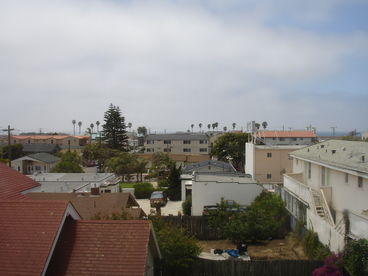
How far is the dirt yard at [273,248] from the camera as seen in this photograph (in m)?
20.0

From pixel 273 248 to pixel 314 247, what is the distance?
12.6ft

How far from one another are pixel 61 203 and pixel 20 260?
1.96 m

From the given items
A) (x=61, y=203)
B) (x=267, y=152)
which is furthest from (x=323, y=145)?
(x=61, y=203)

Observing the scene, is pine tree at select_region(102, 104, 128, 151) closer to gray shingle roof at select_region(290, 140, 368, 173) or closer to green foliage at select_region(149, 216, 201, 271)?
gray shingle roof at select_region(290, 140, 368, 173)

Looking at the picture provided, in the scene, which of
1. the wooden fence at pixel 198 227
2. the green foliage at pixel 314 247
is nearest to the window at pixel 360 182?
the green foliage at pixel 314 247

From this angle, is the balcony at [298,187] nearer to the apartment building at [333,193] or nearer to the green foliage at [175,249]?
the apartment building at [333,193]

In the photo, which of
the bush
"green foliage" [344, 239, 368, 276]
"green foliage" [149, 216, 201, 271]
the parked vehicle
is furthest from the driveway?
"green foliage" [344, 239, 368, 276]

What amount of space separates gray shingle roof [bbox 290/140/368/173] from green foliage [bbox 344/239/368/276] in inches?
148

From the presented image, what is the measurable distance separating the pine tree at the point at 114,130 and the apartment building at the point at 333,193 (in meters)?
58.5

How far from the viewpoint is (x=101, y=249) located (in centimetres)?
991

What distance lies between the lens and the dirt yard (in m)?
20.0

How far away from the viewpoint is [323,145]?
26484mm

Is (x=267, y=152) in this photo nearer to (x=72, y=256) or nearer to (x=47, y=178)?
(x=47, y=178)

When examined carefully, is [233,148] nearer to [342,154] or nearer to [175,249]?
[342,154]
